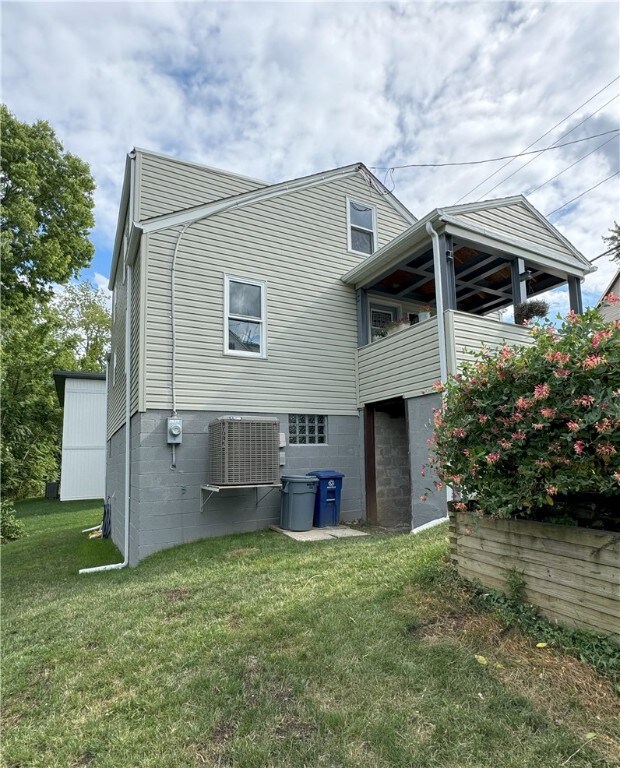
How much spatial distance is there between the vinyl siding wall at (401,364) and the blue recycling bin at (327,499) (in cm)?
177

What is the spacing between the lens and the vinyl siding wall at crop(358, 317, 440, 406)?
7.05 meters

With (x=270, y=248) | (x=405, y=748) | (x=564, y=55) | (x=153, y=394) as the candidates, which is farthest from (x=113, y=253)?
(x=405, y=748)

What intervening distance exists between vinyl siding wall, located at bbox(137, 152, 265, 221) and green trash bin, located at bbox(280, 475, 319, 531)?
5.28 meters

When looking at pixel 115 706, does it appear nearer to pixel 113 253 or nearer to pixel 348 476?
pixel 348 476

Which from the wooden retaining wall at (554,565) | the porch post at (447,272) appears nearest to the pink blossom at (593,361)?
the wooden retaining wall at (554,565)

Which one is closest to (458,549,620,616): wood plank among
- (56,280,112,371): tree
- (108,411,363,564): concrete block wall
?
(108,411,363,564): concrete block wall

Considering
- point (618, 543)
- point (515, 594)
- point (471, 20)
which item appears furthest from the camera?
point (471, 20)

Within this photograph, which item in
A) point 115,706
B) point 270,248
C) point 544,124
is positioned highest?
point 544,124

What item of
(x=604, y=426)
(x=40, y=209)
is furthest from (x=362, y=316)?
(x=40, y=209)

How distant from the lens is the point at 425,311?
340 inches

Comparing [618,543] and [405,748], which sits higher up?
[618,543]

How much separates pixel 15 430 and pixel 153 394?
2.97 metres

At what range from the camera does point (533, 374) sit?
274 centimetres

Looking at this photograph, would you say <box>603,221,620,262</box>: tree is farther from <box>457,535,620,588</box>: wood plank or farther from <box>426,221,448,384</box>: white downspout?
<box>457,535,620,588</box>: wood plank
